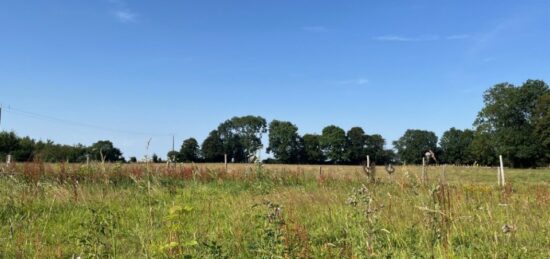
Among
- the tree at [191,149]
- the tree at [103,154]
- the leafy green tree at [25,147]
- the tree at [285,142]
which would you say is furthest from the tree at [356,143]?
the tree at [103,154]

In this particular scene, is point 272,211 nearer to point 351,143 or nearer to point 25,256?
point 25,256

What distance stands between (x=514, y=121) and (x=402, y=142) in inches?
1921

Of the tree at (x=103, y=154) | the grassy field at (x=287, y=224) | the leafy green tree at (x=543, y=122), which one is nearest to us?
the grassy field at (x=287, y=224)

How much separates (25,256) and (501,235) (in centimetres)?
432

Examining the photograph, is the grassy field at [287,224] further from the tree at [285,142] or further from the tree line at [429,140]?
the tree at [285,142]

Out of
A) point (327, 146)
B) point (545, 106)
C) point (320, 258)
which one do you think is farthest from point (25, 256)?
point (327, 146)

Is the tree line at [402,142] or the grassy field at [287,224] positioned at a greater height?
the tree line at [402,142]

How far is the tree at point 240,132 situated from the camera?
122750mm

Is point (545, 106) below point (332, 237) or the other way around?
the other way around

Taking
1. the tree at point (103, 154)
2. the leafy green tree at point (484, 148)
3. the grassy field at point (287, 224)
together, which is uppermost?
the leafy green tree at point (484, 148)

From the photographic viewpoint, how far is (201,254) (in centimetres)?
360

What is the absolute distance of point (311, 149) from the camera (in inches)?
4737

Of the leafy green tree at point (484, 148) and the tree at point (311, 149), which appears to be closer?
the leafy green tree at point (484, 148)

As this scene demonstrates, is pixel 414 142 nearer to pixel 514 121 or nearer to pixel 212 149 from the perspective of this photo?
pixel 514 121
